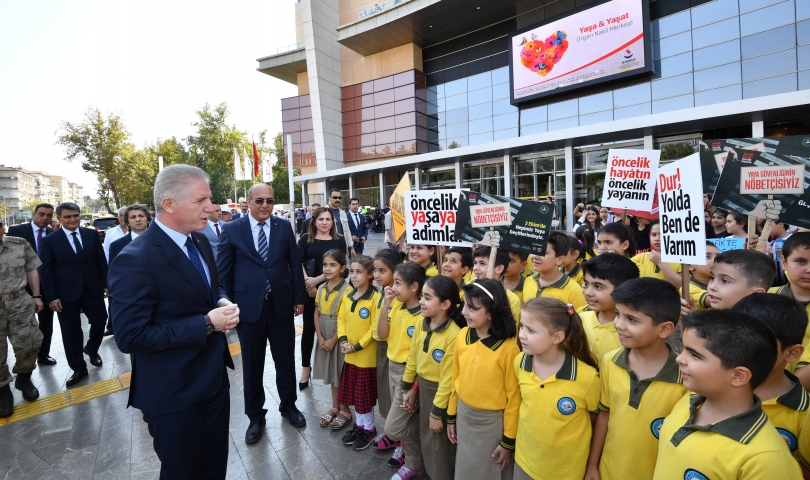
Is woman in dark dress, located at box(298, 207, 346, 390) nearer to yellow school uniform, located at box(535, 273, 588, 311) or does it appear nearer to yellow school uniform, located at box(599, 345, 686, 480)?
yellow school uniform, located at box(535, 273, 588, 311)

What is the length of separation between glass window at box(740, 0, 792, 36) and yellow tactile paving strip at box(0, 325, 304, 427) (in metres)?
21.9

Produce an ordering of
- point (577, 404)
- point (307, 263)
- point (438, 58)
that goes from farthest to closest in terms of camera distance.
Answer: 1. point (438, 58)
2. point (307, 263)
3. point (577, 404)

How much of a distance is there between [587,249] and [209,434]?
509cm

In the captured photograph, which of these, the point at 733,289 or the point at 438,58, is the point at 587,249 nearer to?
the point at 733,289

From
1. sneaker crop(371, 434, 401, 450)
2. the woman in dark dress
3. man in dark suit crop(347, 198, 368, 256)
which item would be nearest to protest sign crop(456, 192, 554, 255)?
sneaker crop(371, 434, 401, 450)

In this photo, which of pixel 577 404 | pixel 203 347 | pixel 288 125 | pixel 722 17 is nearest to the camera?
pixel 577 404

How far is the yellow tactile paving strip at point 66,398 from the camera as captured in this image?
4.32 metres

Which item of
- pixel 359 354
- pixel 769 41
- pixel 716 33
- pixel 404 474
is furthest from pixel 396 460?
pixel 716 33

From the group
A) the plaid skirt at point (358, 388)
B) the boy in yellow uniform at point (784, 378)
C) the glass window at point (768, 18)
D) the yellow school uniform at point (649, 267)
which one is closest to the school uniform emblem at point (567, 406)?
the boy in yellow uniform at point (784, 378)

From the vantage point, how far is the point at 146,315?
2.13 m

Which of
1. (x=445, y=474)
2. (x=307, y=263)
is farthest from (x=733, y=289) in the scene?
(x=307, y=263)

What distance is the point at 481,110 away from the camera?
24516 mm

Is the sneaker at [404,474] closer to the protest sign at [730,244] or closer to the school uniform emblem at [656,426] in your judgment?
the school uniform emblem at [656,426]

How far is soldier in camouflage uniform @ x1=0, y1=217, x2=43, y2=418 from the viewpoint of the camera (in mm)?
4352
